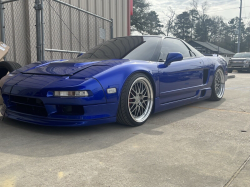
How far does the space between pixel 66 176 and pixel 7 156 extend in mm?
661

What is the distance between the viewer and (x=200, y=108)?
4348 mm

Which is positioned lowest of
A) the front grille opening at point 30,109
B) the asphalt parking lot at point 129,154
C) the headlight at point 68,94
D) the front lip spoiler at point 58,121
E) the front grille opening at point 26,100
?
the asphalt parking lot at point 129,154

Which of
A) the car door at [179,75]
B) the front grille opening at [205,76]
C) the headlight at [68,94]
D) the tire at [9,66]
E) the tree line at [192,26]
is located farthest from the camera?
the tree line at [192,26]

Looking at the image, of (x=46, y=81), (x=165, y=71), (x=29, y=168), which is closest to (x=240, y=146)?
(x=165, y=71)

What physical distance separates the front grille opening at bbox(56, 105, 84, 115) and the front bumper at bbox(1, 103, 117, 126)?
0.05 m

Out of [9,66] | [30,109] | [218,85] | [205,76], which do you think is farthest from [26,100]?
[218,85]

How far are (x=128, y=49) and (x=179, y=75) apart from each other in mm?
822

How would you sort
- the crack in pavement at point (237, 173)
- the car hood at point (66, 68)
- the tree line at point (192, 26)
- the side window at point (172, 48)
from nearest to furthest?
the crack in pavement at point (237, 173), the car hood at point (66, 68), the side window at point (172, 48), the tree line at point (192, 26)

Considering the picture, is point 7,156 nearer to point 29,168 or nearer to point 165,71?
point 29,168

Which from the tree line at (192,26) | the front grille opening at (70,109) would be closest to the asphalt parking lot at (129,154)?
the front grille opening at (70,109)

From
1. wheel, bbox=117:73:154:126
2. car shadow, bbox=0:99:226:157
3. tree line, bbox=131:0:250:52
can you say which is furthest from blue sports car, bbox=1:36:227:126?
tree line, bbox=131:0:250:52

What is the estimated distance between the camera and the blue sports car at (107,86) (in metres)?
2.67

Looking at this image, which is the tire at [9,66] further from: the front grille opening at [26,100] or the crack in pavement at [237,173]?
the crack in pavement at [237,173]

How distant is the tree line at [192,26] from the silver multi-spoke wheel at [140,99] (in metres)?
35.3
